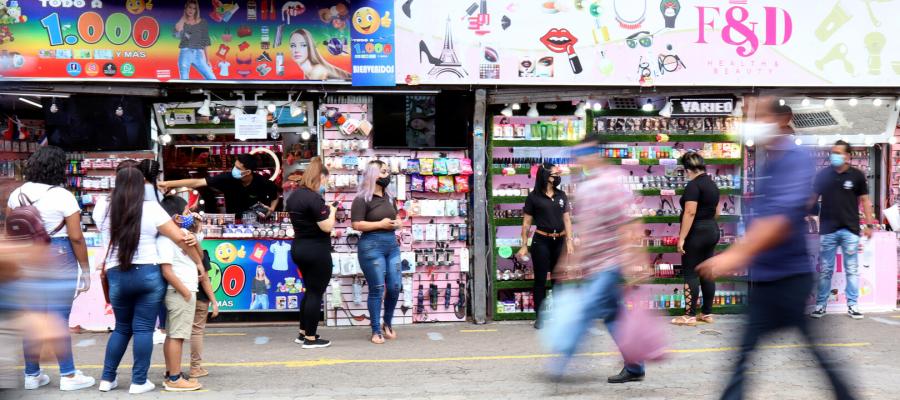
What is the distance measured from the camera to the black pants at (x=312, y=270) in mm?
7242

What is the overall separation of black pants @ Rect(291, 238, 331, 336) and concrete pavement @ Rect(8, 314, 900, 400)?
1.20 ft

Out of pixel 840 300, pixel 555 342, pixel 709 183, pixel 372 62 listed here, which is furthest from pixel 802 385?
pixel 372 62

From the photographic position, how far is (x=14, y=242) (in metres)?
3.58

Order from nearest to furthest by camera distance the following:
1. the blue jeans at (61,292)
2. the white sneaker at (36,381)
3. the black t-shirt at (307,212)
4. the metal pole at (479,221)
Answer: the blue jeans at (61,292)
the white sneaker at (36,381)
the black t-shirt at (307,212)
the metal pole at (479,221)

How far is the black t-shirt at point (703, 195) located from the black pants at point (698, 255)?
10 cm

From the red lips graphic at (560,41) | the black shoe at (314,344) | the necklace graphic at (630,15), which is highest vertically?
the necklace graphic at (630,15)

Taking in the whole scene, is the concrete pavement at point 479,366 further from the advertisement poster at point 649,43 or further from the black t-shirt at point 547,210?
the advertisement poster at point 649,43

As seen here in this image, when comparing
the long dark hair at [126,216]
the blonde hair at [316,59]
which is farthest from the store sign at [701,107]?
the long dark hair at [126,216]

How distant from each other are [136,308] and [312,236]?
203 cm

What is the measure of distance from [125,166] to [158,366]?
2.21 metres

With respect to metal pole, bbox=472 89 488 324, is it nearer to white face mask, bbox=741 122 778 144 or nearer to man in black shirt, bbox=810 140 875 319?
man in black shirt, bbox=810 140 875 319

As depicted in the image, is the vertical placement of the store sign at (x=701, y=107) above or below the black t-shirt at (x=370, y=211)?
above

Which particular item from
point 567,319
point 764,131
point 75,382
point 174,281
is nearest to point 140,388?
point 75,382

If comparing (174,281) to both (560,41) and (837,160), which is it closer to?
(560,41)
